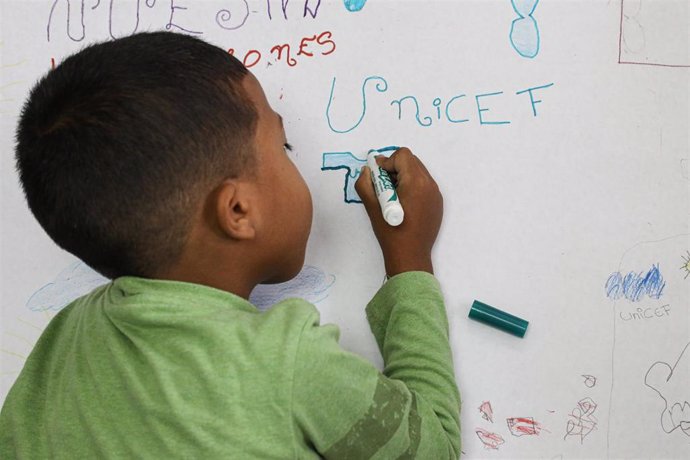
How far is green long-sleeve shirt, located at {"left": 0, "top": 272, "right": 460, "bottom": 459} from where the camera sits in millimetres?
504

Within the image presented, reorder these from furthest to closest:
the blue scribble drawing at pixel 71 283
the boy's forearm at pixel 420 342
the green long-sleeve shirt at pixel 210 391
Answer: the blue scribble drawing at pixel 71 283 < the boy's forearm at pixel 420 342 < the green long-sleeve shirt at pixel 210 391

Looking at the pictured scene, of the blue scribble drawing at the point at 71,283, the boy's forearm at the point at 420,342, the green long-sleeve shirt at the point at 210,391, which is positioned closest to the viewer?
the green long-sleeve shirt at the point at 210,391

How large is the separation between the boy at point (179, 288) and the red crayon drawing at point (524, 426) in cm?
10

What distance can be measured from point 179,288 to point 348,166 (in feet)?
0.79

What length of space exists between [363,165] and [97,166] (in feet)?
0.93

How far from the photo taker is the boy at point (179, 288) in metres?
0.51

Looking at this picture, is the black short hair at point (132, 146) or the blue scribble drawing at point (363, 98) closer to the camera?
the black short hair at point (132, 146)

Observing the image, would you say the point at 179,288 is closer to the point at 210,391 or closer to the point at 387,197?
the point at 210,391

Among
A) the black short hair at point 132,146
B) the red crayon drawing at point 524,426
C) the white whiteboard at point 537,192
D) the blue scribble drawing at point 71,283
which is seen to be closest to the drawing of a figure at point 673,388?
the white whiteboard at point 537,192

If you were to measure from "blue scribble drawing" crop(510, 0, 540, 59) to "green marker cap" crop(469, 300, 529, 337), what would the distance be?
0.85 feet

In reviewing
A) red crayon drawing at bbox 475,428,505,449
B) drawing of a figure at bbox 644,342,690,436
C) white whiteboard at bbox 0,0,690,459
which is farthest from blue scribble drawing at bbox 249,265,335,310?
drawing of a figure at bbox 644,342,690,436

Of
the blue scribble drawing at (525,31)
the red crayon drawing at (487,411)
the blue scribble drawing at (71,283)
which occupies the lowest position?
the red crayon drawing at (487,411)

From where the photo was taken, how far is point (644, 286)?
65cm

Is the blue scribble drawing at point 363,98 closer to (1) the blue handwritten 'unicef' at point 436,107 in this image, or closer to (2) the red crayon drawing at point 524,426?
(1) the blue handwritten 'unicef' at point 436,107
